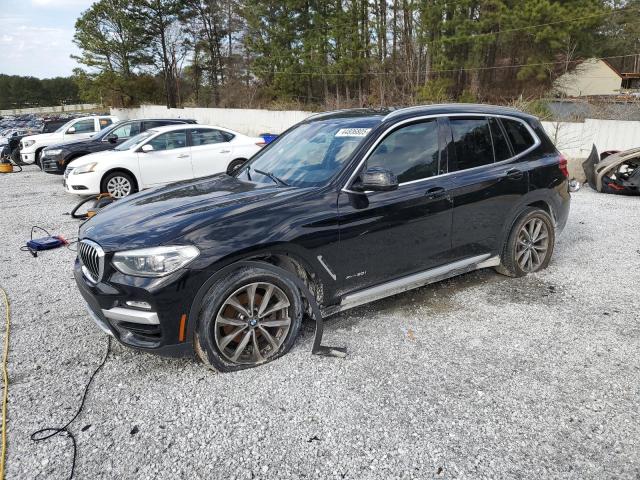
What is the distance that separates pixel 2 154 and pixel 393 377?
19.2 m

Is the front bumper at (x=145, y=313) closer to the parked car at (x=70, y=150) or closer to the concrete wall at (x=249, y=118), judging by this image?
the parked car at (x=70, y=150)

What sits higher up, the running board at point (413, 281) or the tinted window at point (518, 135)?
the tinted window at point (518, 135)

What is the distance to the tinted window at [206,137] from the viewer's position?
10383mm

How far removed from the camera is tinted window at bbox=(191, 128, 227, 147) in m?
10.4

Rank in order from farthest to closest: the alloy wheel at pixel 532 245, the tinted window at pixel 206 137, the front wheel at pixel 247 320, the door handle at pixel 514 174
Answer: the tinted window at pixel 206 137, the alloy wheel at pixel 532 245, the door handle at pixel 514 174, the front wheel at pixel 247 320

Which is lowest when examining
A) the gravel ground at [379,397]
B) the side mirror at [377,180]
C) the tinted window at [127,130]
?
the gravel ground at [379,397]

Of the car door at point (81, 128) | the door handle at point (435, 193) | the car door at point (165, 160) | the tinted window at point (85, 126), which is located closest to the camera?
the door handle at point (435, 193)

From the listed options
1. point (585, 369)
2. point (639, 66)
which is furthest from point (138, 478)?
point (639, 66)

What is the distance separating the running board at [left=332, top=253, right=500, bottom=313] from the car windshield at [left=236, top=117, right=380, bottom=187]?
0.95m

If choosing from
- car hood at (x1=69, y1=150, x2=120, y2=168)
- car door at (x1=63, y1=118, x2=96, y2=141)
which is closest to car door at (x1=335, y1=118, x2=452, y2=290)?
car hood at (x1=69, y1=150, x2=120, y2=168)

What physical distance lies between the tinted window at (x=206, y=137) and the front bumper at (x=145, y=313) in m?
7.69

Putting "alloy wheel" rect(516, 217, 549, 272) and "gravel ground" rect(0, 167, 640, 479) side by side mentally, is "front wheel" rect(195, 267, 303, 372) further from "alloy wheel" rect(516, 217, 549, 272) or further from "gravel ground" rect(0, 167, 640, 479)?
"alloy wheel" rect(516, 217, 549, 272)

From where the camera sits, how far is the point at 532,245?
4.98 meters

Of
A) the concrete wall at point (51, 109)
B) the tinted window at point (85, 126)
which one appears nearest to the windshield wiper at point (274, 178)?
the tinted window at point (85, 126)
